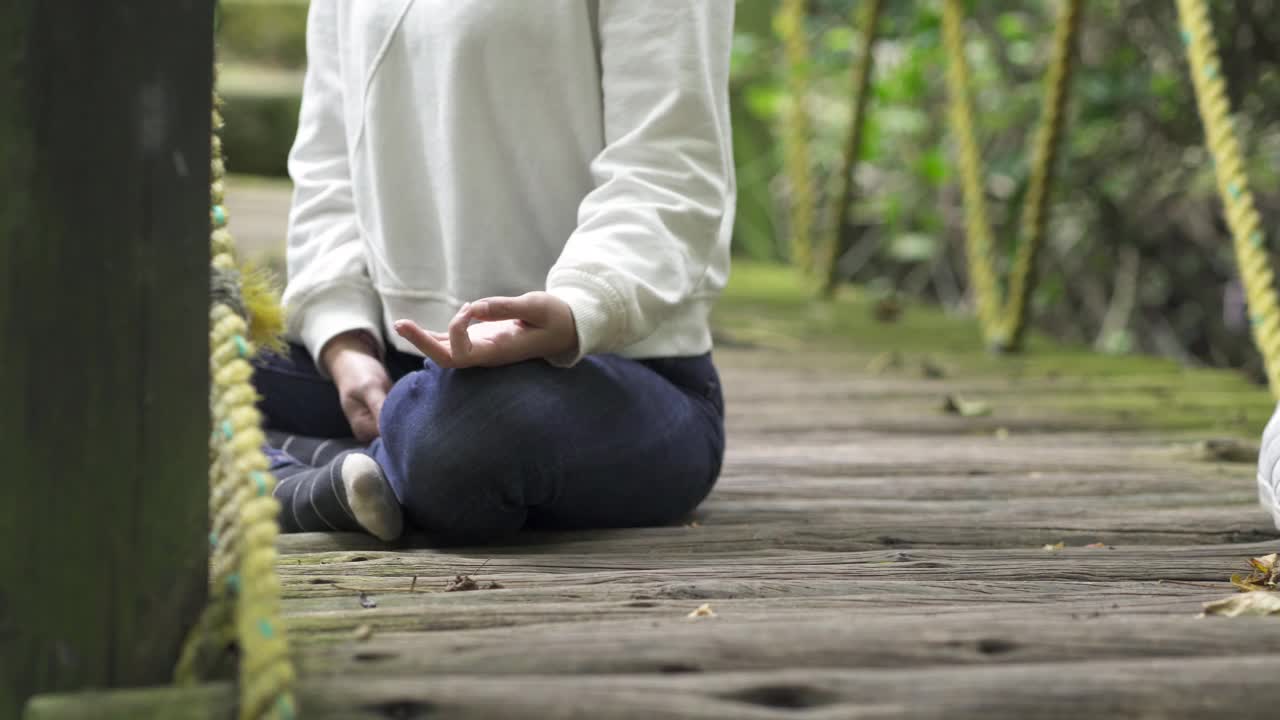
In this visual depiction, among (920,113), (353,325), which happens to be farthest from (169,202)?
(920,113)

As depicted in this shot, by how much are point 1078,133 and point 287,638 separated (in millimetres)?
3139

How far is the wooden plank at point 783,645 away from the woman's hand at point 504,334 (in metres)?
0.25

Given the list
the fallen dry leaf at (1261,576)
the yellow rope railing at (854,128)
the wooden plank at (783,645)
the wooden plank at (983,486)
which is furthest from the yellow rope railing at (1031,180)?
the wooden plank at (783,645)

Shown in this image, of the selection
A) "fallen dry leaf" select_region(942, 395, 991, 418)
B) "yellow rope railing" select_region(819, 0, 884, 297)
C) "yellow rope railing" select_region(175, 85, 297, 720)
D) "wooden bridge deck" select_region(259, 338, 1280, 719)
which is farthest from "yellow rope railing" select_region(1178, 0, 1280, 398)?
"yellow rope railing" select_region(819, 0, 884, 297)

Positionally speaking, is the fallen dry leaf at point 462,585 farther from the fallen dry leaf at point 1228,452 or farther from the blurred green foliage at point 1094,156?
the blurred green foliage at point 1094,156

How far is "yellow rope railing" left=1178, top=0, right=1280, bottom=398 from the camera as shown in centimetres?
177

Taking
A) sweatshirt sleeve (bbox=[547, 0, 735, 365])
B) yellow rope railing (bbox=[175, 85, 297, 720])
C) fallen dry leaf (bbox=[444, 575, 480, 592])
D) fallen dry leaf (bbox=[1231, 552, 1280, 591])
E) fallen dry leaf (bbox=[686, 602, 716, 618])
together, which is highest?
sweatshirt sleeve (bbox=[547, 0, 735, 365])

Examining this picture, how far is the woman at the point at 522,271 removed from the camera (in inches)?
46.3

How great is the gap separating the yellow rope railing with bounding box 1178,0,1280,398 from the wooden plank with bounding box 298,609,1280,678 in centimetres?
94

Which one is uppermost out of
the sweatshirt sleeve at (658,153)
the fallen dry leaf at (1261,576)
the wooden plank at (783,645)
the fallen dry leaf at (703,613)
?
the sweatshirt sleeve at (658,153)

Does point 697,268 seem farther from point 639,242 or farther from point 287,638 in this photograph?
point 287,638

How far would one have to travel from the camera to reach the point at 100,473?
0.80m

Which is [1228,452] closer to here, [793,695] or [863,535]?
[863,535]

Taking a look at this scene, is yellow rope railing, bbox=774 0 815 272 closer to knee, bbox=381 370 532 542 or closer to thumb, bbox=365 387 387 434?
thumb, bbox=365 387 387 434
